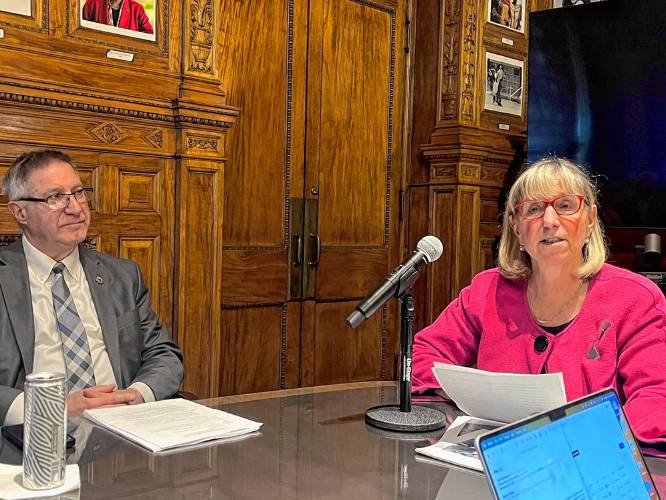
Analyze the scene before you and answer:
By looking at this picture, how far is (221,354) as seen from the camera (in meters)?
3.63

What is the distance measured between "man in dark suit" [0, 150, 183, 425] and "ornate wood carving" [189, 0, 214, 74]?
0.95 meters

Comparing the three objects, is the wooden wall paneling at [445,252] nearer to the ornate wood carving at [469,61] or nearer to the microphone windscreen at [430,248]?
the ornate wood carving at [469,61]

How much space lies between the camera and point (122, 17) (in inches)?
118

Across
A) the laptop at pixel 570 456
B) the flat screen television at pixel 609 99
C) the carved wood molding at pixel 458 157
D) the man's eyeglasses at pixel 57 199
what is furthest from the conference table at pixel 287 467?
the carved wood molding at pixel 458 157

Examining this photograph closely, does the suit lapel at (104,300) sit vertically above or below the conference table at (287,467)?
above

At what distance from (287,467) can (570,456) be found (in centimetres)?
55

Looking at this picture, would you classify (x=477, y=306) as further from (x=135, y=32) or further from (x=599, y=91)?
(x=599, y=91)

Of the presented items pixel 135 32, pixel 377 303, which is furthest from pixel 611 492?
pixel 135 32

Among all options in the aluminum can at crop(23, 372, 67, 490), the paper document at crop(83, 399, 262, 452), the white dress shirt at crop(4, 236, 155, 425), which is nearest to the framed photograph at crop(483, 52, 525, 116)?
the white dress shirt at crop(4, 236, 155, 425)

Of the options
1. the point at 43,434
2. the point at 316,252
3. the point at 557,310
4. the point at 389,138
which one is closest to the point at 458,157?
the point at 389,138

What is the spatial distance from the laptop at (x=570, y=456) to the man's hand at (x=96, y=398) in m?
1.26

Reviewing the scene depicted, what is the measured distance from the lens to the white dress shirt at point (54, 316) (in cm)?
223

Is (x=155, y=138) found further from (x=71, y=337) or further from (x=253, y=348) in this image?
(x=253, y=348)

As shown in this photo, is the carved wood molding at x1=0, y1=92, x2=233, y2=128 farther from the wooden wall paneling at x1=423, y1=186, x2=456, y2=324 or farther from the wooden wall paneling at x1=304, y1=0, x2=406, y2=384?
the wooden wall paneling at x1=423, y1=186, x2=456, y2=324
